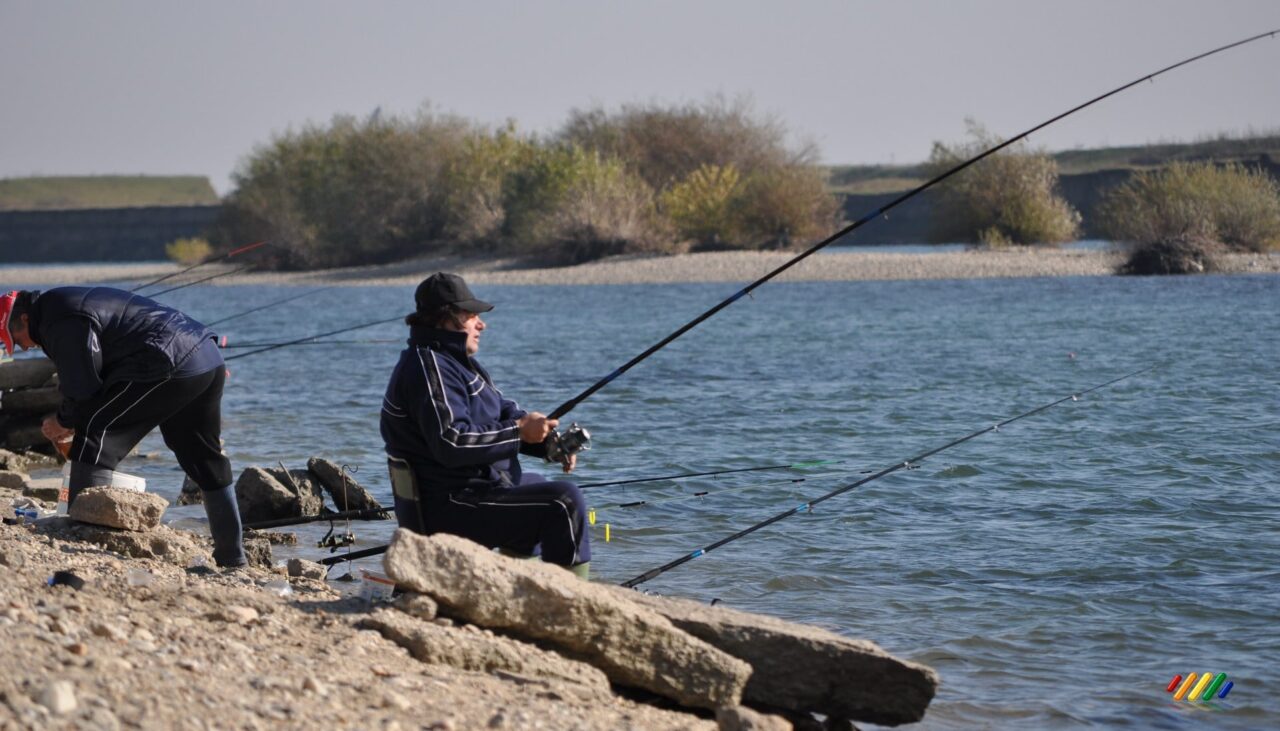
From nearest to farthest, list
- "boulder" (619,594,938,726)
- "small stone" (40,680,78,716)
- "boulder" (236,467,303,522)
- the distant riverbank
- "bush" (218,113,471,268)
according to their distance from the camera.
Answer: "small stone" (40,680,78,716)
"boulder" (619,594,938,726)
"boulder" (236,467,303,522)
the distant riverbank
"bush" (218,113,471,268)

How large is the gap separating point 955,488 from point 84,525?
530cm

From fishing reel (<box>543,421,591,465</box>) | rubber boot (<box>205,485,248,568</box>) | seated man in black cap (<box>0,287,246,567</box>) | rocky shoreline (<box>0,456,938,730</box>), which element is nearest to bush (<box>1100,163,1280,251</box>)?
rubber boot (<box>205,485,248,568</box>)

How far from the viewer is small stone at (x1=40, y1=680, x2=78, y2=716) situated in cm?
329

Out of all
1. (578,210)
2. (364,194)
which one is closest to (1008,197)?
(578,210)

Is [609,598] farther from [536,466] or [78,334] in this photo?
[536,466]

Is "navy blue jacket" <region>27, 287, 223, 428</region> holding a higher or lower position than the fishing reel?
higher

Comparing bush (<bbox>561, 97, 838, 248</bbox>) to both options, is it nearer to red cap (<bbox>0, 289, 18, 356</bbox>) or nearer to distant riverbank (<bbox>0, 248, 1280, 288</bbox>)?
distant riverbank (<bbox>0, 248, 1280, 288</bbox>)

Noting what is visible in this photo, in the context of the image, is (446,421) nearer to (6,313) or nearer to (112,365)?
(112,365)

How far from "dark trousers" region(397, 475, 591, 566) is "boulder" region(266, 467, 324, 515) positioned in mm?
3449

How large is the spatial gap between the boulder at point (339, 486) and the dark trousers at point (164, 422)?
2135 millimetres

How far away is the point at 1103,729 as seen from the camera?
A: 4875mm

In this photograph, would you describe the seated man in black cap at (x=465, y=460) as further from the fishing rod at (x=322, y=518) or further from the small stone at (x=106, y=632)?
the fishing rod at (x=322, y=518)

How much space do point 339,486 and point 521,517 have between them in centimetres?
380

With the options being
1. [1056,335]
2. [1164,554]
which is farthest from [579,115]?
[1164,554]
